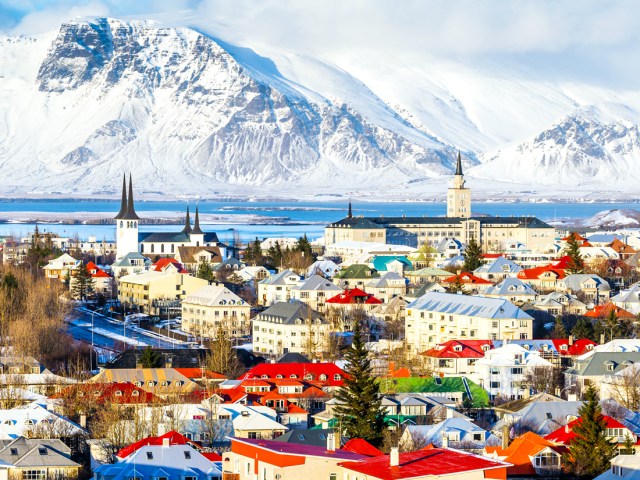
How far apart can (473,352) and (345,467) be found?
31051 millimetres

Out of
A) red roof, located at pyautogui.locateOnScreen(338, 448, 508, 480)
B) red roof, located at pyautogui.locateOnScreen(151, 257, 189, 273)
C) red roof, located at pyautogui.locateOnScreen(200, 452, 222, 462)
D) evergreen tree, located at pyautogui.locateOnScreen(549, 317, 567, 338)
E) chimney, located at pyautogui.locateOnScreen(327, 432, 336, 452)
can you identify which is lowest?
evergreen tree, located at pyautogui.locateOnScreen(549, 317, 567, 338)

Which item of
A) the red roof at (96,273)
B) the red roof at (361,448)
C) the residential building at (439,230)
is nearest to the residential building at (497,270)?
the red roof at (96,273)

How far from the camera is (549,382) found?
2302 inches

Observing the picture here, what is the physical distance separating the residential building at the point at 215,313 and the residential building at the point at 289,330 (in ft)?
12.4

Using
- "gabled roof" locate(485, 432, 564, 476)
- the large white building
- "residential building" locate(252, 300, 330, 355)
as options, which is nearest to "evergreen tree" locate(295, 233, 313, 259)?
the large white building

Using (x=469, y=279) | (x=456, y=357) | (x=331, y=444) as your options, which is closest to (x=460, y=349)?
(x=456, y=357)

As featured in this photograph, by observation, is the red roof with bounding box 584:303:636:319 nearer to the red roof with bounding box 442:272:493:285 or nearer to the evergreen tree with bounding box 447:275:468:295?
the evergreen tree with bounding box 447:275:468:295

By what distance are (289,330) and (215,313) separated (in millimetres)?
10536

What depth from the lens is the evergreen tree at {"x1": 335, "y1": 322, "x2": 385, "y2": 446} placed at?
4503cm

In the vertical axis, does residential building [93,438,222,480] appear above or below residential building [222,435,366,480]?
below

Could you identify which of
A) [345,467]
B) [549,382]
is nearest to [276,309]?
[549,382]

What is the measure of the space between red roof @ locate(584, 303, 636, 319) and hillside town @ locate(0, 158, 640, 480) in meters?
0.17

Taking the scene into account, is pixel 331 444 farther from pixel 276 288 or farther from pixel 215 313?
pixel 276 288

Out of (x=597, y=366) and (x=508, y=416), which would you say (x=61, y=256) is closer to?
(x=597, y=366)
